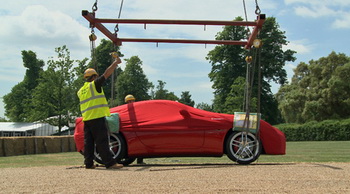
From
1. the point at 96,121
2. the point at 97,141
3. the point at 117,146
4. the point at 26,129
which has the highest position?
the point at 96,121

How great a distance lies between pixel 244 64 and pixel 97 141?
1731 inches

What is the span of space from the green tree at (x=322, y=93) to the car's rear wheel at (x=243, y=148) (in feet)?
161

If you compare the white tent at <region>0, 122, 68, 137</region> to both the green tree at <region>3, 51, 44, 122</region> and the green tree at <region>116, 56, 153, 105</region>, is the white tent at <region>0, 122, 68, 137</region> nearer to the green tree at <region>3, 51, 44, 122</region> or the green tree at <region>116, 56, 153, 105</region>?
the green tree at <region>116, 56, 153, 105</region>

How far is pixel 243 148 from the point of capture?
26.7 feet

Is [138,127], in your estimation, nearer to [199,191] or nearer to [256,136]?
[256,136]

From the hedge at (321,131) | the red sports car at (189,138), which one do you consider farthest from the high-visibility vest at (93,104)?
the hedge at (321,131)

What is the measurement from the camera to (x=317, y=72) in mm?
58344

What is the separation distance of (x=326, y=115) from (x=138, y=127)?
168 feet

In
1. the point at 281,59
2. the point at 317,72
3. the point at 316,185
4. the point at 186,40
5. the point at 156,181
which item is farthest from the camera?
the point at 317,72

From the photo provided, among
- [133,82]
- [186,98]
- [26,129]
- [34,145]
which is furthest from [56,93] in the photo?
[186,98]

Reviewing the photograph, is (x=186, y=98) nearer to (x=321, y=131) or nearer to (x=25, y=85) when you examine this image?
(x=25, y=85)

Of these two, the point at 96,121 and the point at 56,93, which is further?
the point at 56,93

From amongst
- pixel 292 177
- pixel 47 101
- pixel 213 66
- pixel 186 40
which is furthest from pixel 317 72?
pixel 292 177

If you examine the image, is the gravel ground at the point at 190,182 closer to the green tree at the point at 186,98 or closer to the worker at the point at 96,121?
the worker at the point at 96,121
